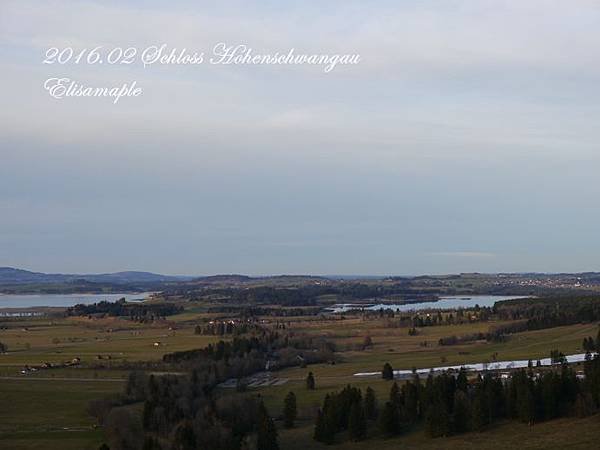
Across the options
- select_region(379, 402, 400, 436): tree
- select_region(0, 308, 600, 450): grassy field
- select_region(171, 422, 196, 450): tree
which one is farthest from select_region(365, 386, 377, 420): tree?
select_region(171, 422, 196, 450): tree

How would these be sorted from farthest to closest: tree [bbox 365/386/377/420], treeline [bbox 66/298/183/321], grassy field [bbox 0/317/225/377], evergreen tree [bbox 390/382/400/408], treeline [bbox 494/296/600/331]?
1. treeline [bbox 66/298/183/321]
2. treeline [bbox 494/296/600/331]
3. grassy field [bbox 0/317/225/377]
4. evergreen tree [bbox 390/382/400/408]
5. tree [bbox 365/386/377/420]

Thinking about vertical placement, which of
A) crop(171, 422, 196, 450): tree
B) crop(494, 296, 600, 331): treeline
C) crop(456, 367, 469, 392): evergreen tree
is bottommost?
crop(171, 422, 196, 450): tree

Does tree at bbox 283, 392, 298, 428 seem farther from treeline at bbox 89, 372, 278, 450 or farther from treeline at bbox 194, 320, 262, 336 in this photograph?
treeline at bbox 194, 320, 262, 336

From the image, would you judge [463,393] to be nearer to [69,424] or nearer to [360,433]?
[360,433]

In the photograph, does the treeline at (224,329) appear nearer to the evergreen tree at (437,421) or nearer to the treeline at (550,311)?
the treeline at (550,311)

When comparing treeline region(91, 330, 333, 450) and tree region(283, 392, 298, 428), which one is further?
tree region(283, 392, 298, 428)

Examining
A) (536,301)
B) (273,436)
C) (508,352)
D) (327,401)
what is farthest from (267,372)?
(536,301)

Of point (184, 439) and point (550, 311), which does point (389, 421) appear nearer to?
point (184, 439)
